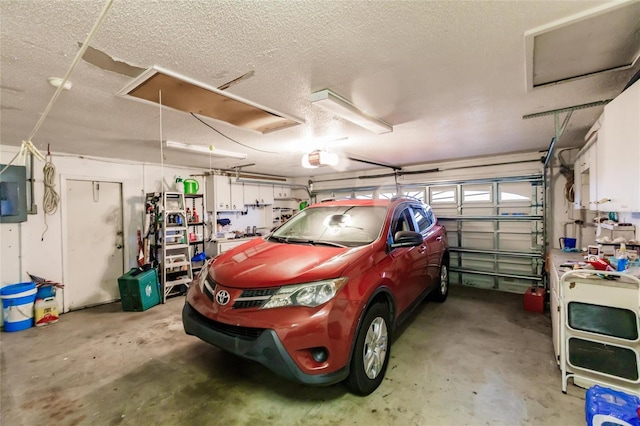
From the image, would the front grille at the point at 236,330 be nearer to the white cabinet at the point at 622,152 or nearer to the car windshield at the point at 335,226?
the car windshield at the point at 335,226

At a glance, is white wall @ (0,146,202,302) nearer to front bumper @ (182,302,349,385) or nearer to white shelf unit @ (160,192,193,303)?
white shelf unit @ (160,192,193,303)

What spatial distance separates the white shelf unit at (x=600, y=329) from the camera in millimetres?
1972

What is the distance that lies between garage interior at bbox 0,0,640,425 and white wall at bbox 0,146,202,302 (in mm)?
26

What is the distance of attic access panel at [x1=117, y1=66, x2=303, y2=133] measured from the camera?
194 centimetres

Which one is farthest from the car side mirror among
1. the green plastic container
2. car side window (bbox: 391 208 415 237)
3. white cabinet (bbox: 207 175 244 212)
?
white cabinet (bbox: 207 175 244 212)

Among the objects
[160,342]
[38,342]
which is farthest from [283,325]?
[38,342]

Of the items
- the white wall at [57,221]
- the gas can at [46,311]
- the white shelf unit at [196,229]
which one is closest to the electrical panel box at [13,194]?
the white wall at [57,221]

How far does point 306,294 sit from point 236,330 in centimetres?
58

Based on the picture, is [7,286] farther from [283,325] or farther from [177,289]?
[283,325]

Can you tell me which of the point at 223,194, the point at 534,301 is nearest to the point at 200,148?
the point at 223,194

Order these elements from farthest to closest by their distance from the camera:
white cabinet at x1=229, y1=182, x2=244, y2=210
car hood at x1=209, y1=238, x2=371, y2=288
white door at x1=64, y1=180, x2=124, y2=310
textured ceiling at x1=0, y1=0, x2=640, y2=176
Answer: white cabinet at x1=229, y1=182, x2=244, y2=210, white door at x1=64, y1=180, x2=124, y2=310, car hood at x1=209, y1=238, x2=371, y2=288, textured ceiling at x1=0, y1=0, x2=640, y2=176

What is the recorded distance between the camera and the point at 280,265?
2176 mm

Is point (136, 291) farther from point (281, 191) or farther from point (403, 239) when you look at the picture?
point (281, 191)

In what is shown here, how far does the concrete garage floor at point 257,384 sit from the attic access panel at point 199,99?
2.41m
